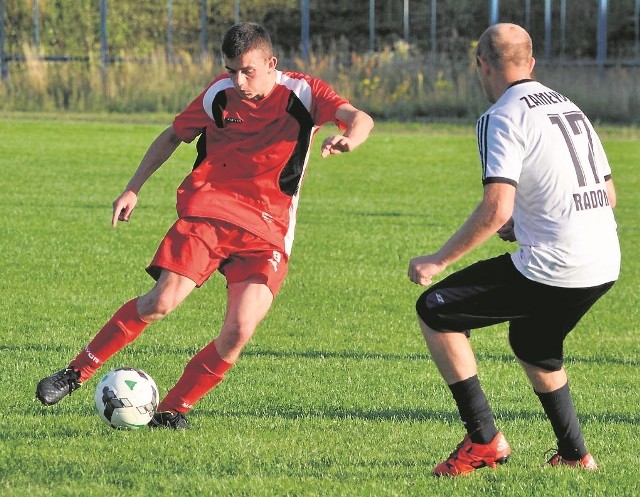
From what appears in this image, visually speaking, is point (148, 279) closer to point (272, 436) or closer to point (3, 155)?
point (272, 436)

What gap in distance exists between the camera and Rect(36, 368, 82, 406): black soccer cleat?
230 inches

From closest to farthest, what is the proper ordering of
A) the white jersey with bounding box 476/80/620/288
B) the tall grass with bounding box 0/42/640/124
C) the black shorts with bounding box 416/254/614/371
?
the white jersey with bounding box 476/80/620/288
the black shorts with bounding box 416/254/614/371
the tall grass with bounding box 0/42/640/124

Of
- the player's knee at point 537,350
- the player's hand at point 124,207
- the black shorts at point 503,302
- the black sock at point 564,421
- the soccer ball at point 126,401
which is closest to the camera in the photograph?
the black shorts at point 503,302

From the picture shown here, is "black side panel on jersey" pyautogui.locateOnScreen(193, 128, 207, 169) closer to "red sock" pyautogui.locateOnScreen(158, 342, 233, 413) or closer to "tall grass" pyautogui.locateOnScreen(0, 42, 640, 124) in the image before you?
"red sock" pyautogui.locateOnScreen(158, 342, 233, 413)

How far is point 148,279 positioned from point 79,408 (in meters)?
4.52

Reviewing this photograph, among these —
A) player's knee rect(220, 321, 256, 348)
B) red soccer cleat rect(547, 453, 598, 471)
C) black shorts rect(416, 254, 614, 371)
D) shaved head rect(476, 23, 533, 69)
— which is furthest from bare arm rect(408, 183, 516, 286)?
player's knee rect(220, 321, 256, 348)

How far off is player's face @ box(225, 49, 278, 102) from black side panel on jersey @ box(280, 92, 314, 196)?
0.15 m

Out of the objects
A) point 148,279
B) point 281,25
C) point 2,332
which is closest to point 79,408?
point 2,332

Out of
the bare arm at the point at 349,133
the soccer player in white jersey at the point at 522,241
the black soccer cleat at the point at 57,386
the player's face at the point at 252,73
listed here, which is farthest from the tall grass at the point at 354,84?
the soccer player in white jersey at the point at 522,241

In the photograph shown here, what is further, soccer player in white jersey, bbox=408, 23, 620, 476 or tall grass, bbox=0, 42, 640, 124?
tall grass, bbox=0, 42, 640, 124

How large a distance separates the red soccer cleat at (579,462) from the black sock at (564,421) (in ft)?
0.05

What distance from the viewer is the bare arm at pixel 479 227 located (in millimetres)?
4648

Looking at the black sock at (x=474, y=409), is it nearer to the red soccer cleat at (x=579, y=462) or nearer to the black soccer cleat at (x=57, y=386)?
the red soccer cleat at (x=579, y=462)

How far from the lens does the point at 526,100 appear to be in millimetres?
4840
